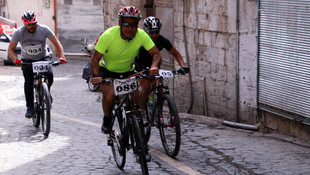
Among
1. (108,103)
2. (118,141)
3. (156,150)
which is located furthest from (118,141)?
(156,150)

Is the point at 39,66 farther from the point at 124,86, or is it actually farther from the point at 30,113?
the point at 124,86

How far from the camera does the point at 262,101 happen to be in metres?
8.87

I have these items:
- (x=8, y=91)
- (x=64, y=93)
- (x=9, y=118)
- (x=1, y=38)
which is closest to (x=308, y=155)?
(x=9, y=118)

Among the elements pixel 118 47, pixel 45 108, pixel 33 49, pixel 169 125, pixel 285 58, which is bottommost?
pixel 45 108

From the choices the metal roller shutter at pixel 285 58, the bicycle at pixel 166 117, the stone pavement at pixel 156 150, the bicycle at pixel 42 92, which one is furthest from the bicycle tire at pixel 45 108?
the metal roller shutter at pixel 285 58

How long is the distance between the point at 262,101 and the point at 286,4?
1653 mm

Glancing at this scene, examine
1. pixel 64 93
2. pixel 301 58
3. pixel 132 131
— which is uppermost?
pixel 301 58

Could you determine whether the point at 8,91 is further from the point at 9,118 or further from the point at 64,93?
the point at 9,118

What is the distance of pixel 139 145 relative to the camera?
557 centimetres

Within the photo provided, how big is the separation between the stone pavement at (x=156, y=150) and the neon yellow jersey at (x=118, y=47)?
119 centimetres

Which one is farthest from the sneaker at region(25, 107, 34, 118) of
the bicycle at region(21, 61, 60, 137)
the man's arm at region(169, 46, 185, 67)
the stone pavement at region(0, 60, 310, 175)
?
the man's arm at region(169, 46, 185, 67)

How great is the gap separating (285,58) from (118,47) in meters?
2.96

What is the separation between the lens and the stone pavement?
6383 mm

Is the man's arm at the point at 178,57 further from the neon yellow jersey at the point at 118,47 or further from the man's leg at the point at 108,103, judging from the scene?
the man's leg at the point at 108,103
